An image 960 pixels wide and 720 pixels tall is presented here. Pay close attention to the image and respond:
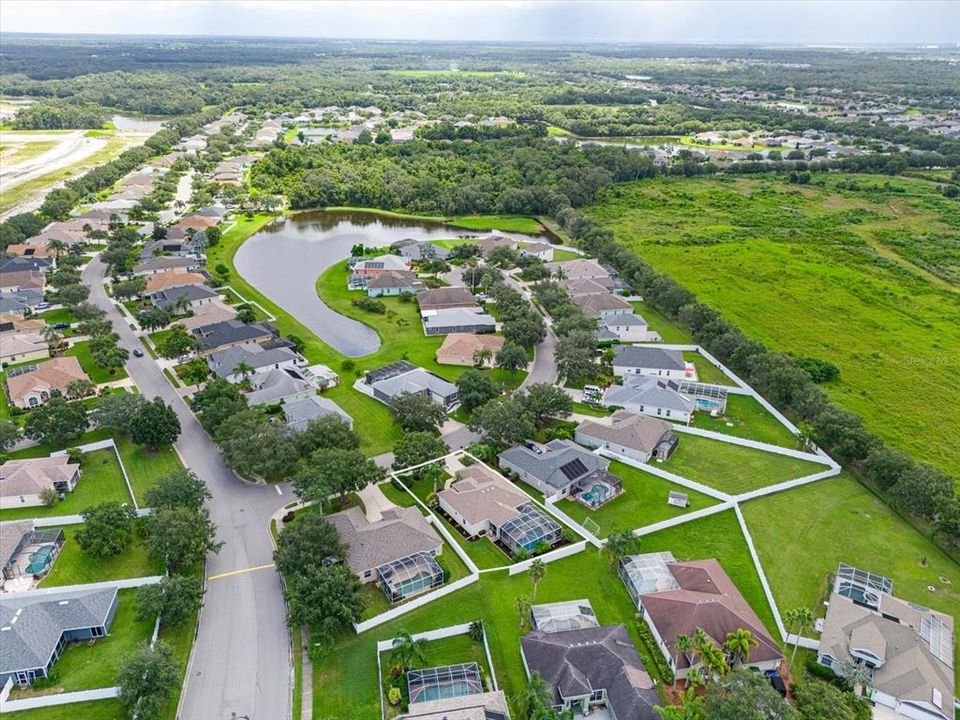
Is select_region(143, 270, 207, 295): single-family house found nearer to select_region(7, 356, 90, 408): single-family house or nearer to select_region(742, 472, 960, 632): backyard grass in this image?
select_region(7, 356, 90, 408): single-family house

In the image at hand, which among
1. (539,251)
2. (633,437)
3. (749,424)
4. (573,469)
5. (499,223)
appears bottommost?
(499,223)

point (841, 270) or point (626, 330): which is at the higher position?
point (626, 330)

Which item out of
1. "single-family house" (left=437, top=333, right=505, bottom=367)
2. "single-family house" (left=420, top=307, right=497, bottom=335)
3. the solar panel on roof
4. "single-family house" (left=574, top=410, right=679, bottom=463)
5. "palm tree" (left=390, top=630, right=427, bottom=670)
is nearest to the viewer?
"palm tree" (left=390, top=630, right=427, bottom=670)

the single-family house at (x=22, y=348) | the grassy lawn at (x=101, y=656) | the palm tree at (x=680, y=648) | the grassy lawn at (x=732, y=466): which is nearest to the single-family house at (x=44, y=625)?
the grassy lawn at (x=101, y=656)

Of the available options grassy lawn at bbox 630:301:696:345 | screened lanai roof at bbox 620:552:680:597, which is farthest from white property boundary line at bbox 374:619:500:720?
grassy lawn at bbox 630:301:696:345

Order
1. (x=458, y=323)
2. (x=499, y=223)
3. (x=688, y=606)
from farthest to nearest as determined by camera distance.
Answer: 1. (x=499, y=223)
2. (x=458, y=323)
3. (x=688, y=606)

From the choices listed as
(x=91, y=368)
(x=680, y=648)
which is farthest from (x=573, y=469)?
(x=91, y=368)

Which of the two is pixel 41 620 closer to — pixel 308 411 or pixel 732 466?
pixel 308 411

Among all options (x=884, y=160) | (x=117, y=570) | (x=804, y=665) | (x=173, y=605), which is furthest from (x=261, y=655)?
(x=884, y=160)
